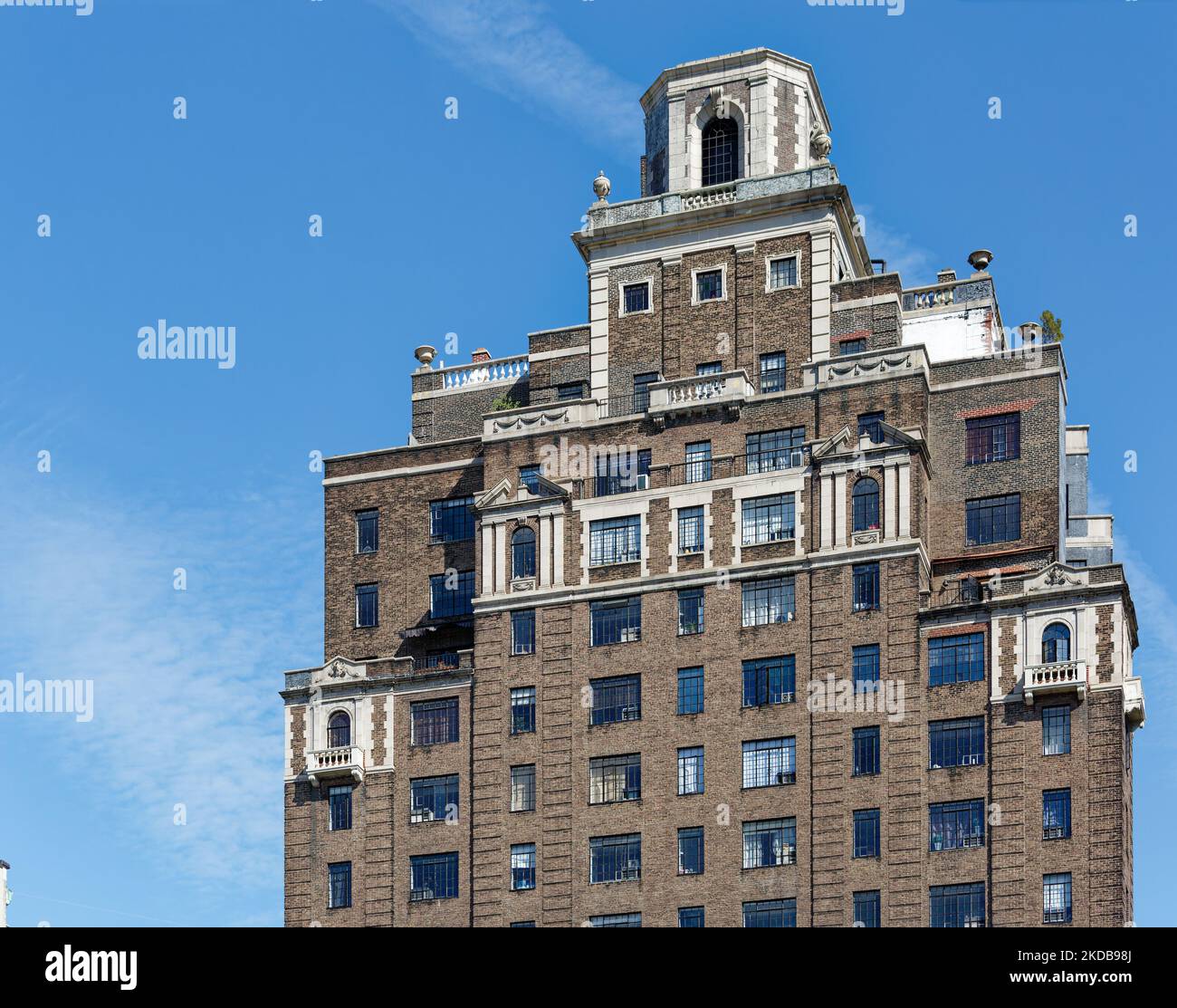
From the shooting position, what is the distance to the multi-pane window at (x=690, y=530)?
105438 mm

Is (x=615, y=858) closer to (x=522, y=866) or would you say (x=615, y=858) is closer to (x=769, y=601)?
(x=522, y=866)

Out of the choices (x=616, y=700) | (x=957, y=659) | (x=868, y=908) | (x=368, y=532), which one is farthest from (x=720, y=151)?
(x=868, y=908)

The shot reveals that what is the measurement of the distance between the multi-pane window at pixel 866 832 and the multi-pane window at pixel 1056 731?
6.87 meters

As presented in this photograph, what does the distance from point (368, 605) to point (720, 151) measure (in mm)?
25004

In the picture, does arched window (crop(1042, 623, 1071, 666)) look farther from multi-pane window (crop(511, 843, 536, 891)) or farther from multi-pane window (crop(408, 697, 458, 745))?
multi-pane window (crop(408, 697, 458, 745))

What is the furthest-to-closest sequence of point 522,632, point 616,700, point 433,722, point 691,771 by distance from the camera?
point 433,722 < point 522,632 < point 616,700 < point 691,771

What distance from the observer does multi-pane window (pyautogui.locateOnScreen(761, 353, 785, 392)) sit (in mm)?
109438

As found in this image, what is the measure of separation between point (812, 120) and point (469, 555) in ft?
81.3

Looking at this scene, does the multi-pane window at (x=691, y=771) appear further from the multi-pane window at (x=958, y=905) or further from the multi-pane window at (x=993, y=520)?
the multi-pane window at (x=993, y=520)

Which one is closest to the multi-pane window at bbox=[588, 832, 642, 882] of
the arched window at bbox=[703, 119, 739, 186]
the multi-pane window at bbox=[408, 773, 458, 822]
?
the multi-pane window at bbox=[408, 773, 458, 822]

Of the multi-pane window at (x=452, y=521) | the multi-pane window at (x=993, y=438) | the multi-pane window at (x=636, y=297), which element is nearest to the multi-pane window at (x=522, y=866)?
the multi-pane window at (x=452, y=521)

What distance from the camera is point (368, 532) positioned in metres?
114

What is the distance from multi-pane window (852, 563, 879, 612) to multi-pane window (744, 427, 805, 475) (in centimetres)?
551
